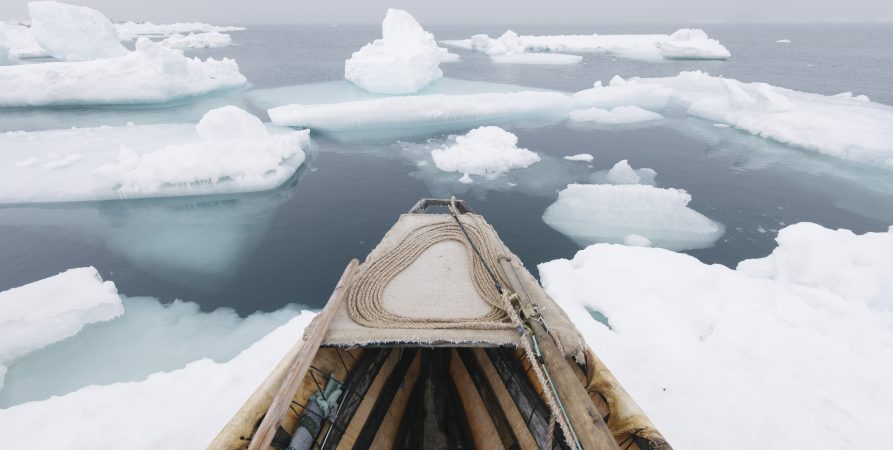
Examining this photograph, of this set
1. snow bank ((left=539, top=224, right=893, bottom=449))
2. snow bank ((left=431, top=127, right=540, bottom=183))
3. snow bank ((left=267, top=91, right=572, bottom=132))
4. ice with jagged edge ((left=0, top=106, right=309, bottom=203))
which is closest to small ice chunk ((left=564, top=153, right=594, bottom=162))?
snow bank ((left=431, top=127, right=540, bottom=183))

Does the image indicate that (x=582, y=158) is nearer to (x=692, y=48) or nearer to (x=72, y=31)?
(x=72, y=31)

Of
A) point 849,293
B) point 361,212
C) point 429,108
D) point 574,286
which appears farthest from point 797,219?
point 429,108

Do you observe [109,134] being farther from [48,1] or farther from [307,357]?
[48,1]

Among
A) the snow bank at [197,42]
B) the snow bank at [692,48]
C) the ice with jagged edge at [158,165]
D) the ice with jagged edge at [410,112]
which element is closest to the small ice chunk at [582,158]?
the ice with jagged edge at [410,112]

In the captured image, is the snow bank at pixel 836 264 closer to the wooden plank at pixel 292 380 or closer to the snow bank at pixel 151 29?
the wooden plank at pixel 292 380

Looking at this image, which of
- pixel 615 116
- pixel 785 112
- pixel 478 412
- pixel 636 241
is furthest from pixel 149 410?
pixel 785 112
